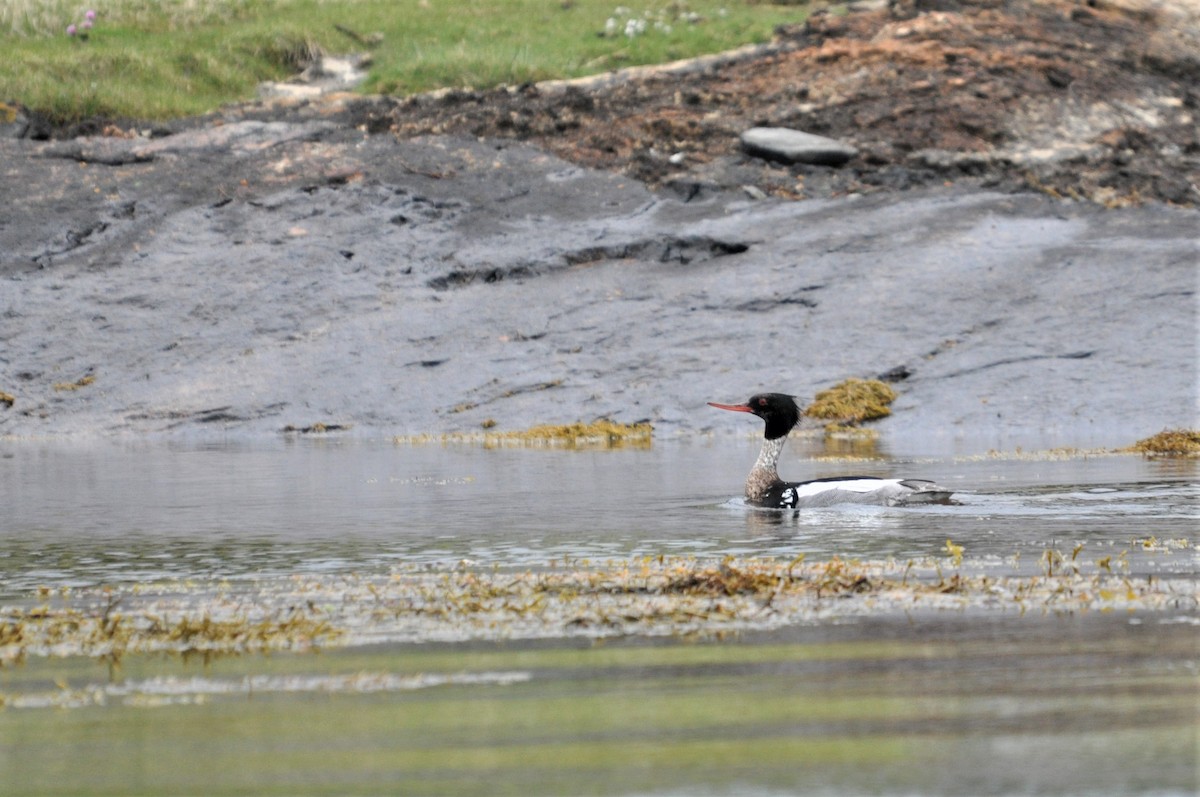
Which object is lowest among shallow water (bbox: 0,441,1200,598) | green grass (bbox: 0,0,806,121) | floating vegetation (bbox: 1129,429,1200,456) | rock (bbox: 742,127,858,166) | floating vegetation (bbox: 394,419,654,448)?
shallow water (bbox: 0,441,1200,598)

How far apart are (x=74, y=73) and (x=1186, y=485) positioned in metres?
25.1

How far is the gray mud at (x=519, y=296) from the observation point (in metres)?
23.4

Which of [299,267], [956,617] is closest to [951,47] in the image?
[299,267]

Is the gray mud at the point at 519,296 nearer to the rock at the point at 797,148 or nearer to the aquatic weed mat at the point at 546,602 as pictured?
the rock at the point at 797,148

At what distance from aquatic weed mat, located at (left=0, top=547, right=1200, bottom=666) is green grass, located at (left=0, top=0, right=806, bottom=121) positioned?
25289mm

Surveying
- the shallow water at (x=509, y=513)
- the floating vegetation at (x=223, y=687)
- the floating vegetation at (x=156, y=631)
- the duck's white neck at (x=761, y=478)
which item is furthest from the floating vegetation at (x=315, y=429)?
the floating vegetation at (x=223, y=687)

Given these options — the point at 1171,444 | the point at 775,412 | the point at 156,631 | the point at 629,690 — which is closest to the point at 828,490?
the point at 775,412

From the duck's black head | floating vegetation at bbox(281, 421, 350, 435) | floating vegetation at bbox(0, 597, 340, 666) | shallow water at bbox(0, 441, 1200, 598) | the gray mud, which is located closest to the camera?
A: floating vegetation at bbox(0, 597, 340, 666)

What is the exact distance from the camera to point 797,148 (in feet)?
98.4

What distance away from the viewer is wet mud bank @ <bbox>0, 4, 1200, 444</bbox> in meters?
23.6

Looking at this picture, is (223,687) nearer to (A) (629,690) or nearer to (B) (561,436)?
(A) (629,690)

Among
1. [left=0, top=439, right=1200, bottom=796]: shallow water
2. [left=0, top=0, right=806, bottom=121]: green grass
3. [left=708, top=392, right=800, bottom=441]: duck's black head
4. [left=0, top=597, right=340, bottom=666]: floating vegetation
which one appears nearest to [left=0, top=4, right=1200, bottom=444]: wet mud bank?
[left=0, top=0, right=806, bottom=121]: green grass

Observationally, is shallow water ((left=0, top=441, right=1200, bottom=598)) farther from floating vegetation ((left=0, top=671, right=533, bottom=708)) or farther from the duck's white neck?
floating vegetation ((left=0, top=671, right=533, bottom=708))

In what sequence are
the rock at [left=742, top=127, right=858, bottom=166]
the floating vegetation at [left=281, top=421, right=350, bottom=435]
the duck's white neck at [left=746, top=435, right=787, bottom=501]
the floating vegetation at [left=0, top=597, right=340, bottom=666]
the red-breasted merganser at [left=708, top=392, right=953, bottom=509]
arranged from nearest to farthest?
the floating vegetation at [left=0, top=597, right=340, bottom=666] → the red-breasted merganser at [left=708, top=392, right=953, bottom=509] → the duck's white neck at [left=746, top=435, right=787, bottom=501] → the floating vegetation at [left=281, top=421, right=350, bottom=435] → the rock at [left=742, top=127, right=858, bottom=166]
